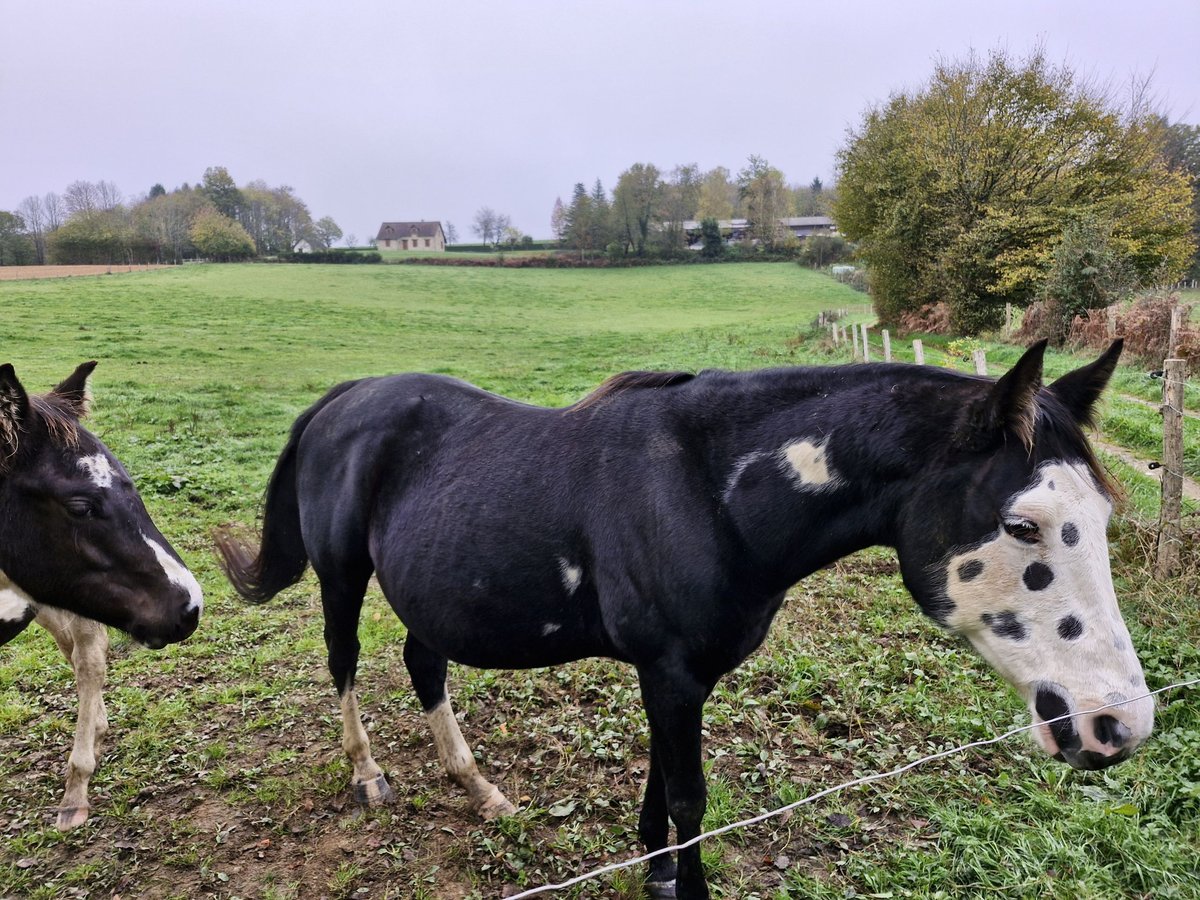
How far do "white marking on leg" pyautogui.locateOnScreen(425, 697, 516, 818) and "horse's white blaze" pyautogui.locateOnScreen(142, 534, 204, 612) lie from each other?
4.51 ft

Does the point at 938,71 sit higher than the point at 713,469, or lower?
higher

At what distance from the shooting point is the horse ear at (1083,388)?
200 cm

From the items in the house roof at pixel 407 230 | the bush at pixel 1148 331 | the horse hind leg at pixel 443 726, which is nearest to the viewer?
the horse hind leg at pixel 443 726

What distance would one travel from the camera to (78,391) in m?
3.15

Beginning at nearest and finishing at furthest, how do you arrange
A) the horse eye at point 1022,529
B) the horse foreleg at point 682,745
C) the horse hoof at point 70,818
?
A: 1. the horse eye at point 1022,529
2. the horse foreleg at point 682,745
3. the horse hoof at point 70,818

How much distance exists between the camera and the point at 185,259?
185ft

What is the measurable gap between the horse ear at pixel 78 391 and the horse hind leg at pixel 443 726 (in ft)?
6.29

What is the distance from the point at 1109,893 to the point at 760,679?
201cm

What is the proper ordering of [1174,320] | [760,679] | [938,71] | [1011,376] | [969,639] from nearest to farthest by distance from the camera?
[1011,376]
[969,639]
[760,679]
[1174,320]
[938,71]

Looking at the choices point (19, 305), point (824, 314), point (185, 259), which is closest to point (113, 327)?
point (19, 305)

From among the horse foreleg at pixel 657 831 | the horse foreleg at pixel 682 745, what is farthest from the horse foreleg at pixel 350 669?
the horse foreleg at pixel 682 745

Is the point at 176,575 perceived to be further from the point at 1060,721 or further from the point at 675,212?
the point at 675,212

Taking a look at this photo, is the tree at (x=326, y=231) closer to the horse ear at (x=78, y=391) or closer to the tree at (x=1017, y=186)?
the tree at (x=1017, y=186)

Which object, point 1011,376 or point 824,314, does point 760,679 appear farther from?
point 824,314
